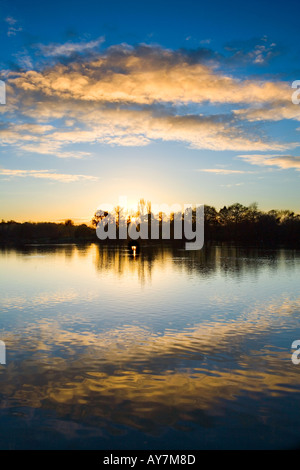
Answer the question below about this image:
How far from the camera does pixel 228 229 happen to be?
156m

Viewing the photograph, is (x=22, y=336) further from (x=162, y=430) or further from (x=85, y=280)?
(x=85, y=280)

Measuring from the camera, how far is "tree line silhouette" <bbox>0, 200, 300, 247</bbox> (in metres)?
138

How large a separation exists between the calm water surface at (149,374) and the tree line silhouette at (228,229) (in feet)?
362

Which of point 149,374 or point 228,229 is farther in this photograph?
point 228,229

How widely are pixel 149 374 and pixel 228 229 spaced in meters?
149

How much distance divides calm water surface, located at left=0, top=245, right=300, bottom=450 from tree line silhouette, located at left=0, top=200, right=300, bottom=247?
362 ft

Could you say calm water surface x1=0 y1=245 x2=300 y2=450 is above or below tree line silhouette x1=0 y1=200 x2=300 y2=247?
below

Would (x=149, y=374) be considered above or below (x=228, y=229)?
below

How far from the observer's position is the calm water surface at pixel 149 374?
7.93m

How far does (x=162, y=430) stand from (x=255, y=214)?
520ft

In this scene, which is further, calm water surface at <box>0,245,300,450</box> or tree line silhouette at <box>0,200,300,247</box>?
tree line silhouette at <box>0,200,300,247</box>

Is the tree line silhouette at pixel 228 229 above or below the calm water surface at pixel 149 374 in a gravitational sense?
above

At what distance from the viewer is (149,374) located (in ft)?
36.9
